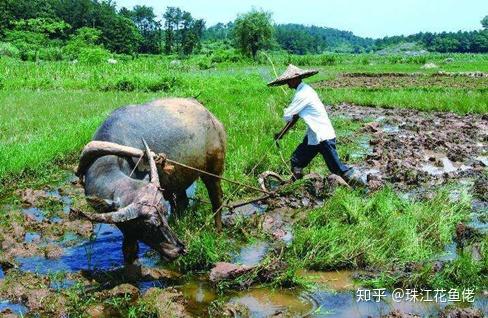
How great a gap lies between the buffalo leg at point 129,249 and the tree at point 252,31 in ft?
195

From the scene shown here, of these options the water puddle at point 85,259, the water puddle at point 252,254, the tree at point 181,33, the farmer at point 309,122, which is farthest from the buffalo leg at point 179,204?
the tree at point 181,33

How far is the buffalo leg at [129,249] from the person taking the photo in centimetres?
468

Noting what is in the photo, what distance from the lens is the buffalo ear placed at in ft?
13.9

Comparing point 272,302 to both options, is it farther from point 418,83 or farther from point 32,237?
point 418,83

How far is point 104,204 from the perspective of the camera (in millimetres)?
4258

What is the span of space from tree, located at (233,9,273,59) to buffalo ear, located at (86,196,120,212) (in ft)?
197

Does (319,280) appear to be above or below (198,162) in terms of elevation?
below

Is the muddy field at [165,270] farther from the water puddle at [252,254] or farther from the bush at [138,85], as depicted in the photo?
the bush at [138,85]

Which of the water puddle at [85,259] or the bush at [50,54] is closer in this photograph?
the water puddle at [85,259]

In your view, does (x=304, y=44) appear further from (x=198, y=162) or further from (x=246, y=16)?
(x=198, y=162)

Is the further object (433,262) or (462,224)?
(462,224)

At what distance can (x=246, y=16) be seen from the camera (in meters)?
64.1

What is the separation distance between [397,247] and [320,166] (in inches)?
160

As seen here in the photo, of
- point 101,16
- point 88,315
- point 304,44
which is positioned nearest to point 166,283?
point 88,315
